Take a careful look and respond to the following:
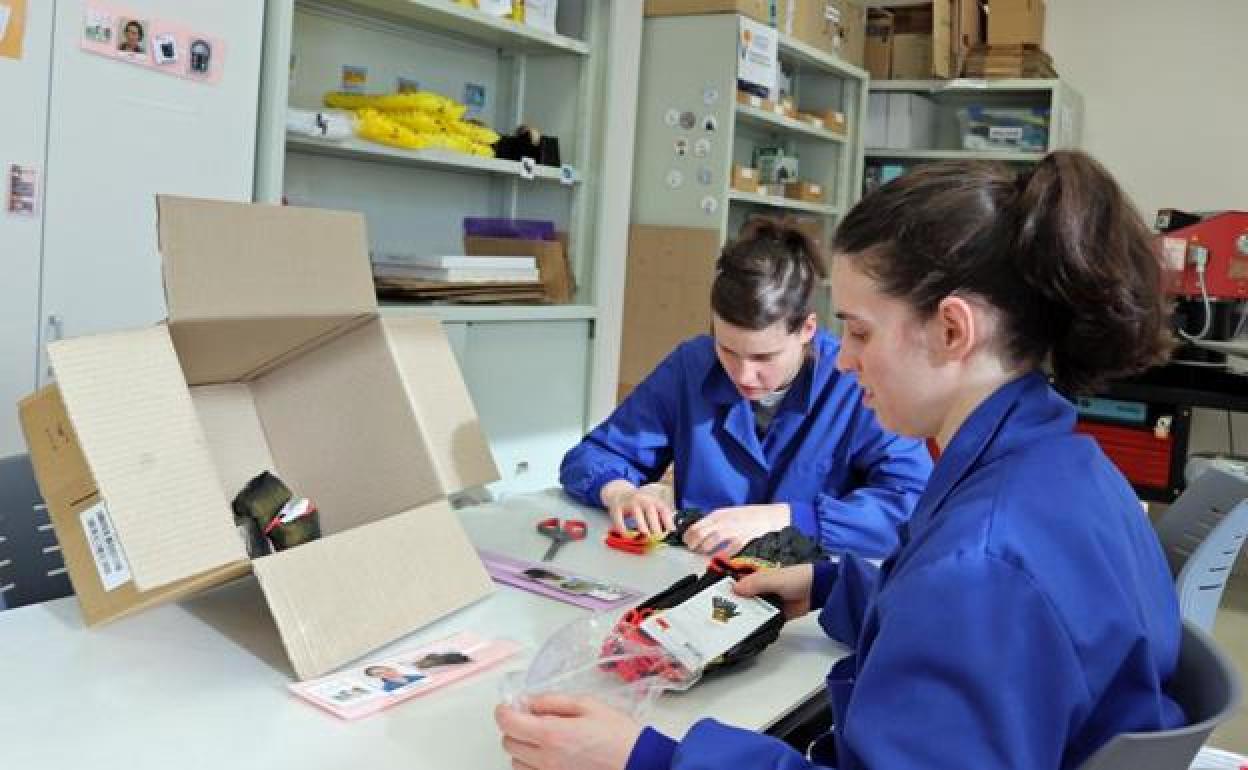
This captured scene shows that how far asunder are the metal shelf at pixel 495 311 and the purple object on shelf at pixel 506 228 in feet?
0.80

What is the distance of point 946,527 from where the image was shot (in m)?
0.86

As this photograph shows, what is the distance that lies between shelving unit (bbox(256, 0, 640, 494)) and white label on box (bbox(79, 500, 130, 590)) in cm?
176

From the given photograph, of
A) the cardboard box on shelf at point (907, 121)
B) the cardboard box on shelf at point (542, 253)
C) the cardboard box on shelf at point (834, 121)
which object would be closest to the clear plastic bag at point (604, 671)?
the cardboard box on shelf at point (542, 253)

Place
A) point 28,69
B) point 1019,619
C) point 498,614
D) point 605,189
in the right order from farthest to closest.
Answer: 1. point 605,189
2. point 28,69
3. point 498,614
4. point 1019,619

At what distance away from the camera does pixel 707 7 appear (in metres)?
4.13

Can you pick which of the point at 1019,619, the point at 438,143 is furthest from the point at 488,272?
the point at 1019,619

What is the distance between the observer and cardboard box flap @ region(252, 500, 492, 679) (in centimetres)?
116

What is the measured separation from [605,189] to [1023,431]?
9.03 feet

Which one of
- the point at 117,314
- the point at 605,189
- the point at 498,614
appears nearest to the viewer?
the point at 498,614

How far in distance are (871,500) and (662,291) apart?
2584 mm

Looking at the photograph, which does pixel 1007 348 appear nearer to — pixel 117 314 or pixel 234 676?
pixel 234 676

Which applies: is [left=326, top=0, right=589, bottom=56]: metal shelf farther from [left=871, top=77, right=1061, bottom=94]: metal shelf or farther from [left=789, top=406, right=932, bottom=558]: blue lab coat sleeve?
[left=871, top=77, right=1061, bottom=94]: metal shelf

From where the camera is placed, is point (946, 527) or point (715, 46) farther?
point (715, 46)

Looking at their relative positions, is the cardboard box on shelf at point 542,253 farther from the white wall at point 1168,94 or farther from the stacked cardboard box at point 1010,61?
the white wall at point 1168,94
